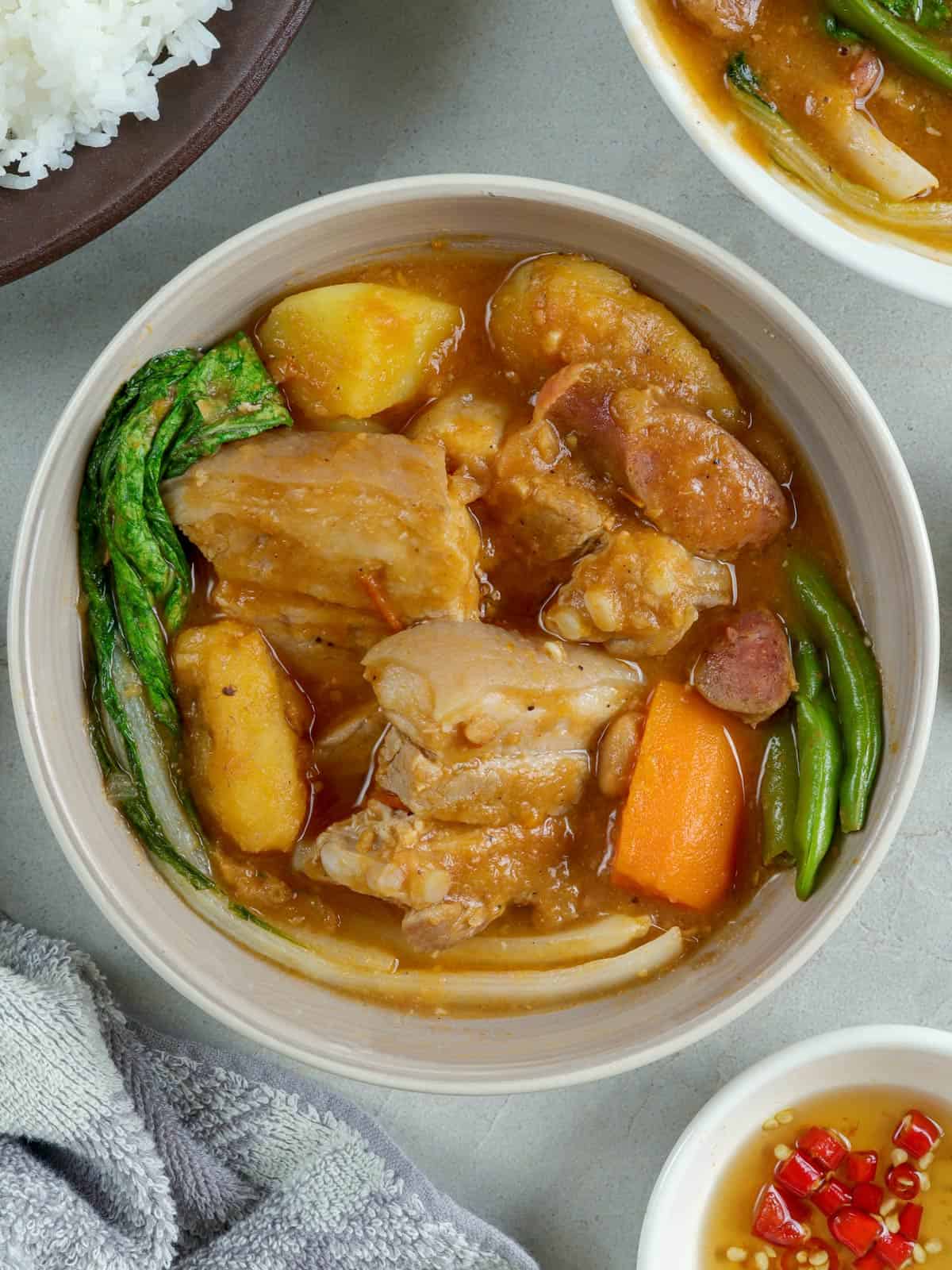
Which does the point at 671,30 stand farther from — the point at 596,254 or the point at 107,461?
the point at 107,461

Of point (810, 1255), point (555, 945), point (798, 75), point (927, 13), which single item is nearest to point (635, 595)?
point (555, 945)

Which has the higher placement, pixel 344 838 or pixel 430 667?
pixel 430 667

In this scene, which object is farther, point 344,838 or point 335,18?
point 335,18

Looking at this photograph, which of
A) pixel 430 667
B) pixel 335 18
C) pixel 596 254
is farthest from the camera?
pixel 335 18

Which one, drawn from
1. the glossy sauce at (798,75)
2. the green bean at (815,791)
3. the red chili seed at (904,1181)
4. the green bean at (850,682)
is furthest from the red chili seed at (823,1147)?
the glossy sauce at (798,75)

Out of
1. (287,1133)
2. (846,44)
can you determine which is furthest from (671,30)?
(287,1133)

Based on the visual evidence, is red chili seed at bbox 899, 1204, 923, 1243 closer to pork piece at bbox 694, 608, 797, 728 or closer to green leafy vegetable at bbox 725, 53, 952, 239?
pork piece at bbox 694, 608, 797, 728

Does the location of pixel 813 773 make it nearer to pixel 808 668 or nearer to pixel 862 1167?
pixel 808 668
